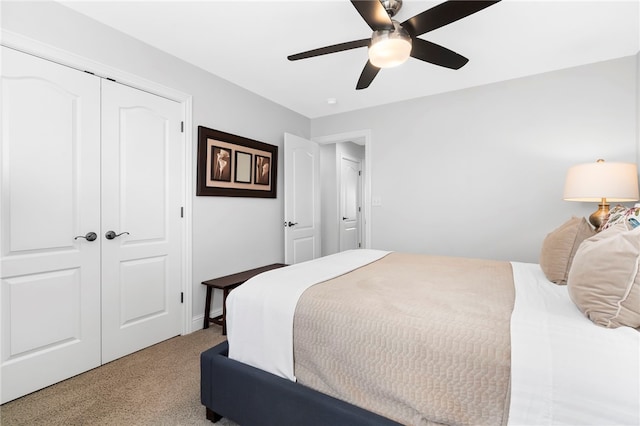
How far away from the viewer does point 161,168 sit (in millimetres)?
2506

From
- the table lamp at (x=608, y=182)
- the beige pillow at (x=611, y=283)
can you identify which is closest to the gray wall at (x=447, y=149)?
the table lamp at (x=608, y=182)

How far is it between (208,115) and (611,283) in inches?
119

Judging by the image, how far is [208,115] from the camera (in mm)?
2891

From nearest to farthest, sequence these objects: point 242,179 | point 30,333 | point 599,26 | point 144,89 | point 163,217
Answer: point 30,333
point 599,26
point 144,89
point 163,217
point 242,179

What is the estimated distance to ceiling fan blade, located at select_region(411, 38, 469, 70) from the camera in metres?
1.85

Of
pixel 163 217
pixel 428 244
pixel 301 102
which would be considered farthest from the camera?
pixel 301 102

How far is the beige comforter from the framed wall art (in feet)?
6.17

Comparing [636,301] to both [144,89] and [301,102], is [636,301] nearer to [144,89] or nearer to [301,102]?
[144,89]

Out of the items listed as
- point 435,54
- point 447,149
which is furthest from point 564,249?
point 447,149

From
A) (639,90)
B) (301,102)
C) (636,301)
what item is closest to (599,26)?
(639,90)

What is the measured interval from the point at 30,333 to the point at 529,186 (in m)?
4.10

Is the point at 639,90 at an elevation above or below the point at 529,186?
above

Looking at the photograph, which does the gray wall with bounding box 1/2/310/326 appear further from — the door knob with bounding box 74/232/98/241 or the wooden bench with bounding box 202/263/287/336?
the door knob with bounding box 74/232/98/241

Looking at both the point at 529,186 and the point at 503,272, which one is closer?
the point at 503,272
